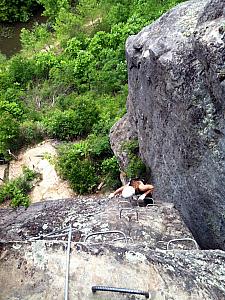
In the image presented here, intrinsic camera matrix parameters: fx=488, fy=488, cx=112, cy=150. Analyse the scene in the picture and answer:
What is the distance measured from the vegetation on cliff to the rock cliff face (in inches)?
171

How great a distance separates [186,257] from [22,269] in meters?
1.61

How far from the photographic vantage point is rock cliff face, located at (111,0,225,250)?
21.0 ft

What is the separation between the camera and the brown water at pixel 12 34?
Result: 26.3 metres

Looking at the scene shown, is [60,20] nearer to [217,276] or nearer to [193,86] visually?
[193,86]

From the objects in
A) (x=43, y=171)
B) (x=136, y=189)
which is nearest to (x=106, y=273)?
(x=136, y=189)

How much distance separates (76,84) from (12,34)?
10.6 metres

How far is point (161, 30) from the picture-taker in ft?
29.2

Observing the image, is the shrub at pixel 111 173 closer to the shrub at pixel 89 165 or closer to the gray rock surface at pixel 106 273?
the shrub at pixel 89 165

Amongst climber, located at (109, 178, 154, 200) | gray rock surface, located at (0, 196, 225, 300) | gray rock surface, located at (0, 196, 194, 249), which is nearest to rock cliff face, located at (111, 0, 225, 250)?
climber, located at (109, 178, 154, 200)

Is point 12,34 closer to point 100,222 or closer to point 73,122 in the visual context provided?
point 73,122

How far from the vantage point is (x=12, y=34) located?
27828 mm

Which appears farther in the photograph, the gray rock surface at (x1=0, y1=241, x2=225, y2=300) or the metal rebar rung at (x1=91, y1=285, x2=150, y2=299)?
the gray rock surface at (x1=0, y1=241, x2=225, y2=300)

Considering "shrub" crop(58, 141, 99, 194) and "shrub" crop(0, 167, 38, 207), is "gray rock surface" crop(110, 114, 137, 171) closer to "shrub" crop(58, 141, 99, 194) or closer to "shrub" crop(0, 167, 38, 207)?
"shrub" crop(58, 141, 99, 194)

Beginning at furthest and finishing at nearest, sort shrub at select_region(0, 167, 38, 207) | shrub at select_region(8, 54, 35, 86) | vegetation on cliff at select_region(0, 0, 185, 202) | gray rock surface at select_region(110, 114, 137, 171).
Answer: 1. shrub at select_region(8, 54, 35, 86)
2. vegetation on cliff at select_region(0, 0, 185, 202)
3. shrub at select_region(0, 167, 38, 207)
4. gray rock surface at select_region(110, 114, 137, 171)
